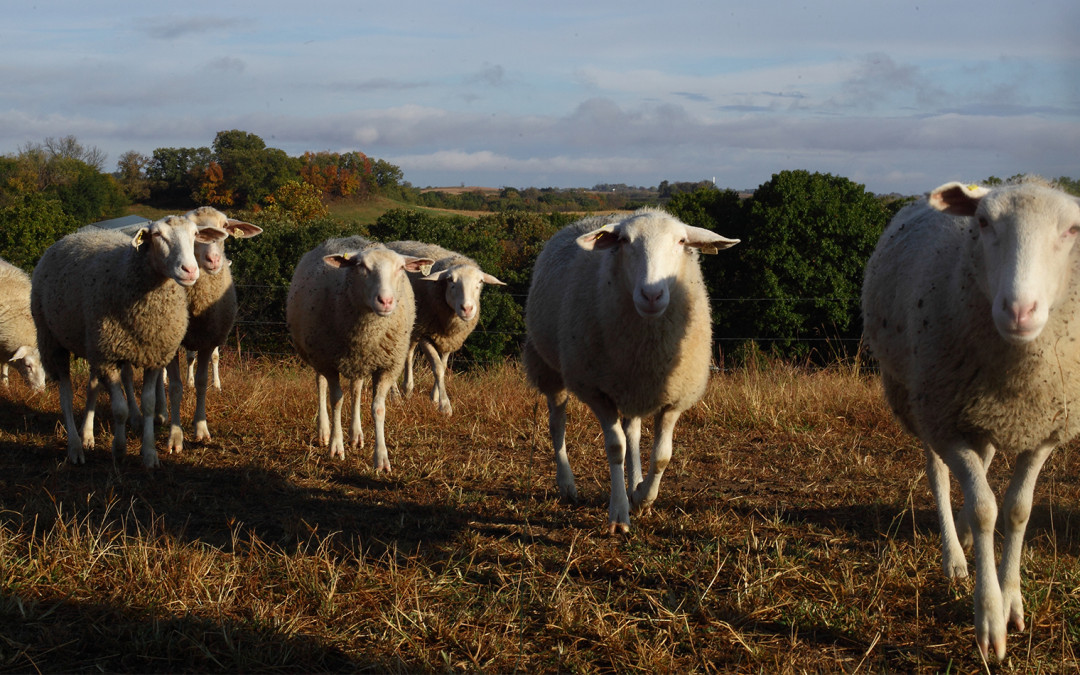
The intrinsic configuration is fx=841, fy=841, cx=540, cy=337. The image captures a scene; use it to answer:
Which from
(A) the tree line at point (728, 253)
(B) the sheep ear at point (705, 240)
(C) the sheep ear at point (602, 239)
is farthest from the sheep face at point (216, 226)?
(A) the tree line at point (728, 253)

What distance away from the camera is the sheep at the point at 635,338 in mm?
4555

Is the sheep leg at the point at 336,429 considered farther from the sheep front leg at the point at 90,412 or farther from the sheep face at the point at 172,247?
the sheep front leg at the point at 90,412

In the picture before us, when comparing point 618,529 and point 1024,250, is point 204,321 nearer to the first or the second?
point 618,529

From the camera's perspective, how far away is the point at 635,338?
468 centimetres

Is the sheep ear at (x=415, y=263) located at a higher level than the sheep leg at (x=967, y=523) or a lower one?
higher

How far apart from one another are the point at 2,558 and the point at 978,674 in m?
4.00

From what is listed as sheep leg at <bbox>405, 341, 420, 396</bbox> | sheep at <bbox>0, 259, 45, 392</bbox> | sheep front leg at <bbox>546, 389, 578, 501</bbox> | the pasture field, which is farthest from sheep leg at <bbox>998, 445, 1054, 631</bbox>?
sheep at <bbox>0, 259, 45, 392</bbox>

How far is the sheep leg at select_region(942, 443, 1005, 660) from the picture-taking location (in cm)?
318

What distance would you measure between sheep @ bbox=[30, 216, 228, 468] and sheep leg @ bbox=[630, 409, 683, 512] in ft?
11.7

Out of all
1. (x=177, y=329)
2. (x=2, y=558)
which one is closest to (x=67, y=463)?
(x=177, y=329)

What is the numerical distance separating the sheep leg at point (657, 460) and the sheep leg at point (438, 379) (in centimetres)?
359

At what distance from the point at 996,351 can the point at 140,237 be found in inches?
227

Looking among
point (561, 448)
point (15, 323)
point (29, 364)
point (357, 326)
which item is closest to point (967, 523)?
point (561, 448)

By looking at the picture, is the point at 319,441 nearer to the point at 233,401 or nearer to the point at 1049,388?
the point at 233,401
